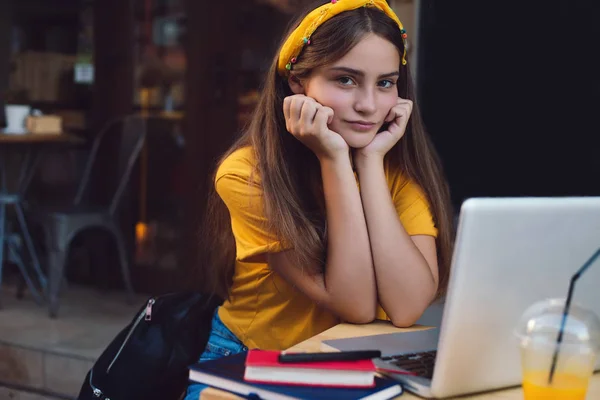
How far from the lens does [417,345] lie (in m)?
1.38

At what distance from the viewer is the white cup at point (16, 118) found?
4.55m

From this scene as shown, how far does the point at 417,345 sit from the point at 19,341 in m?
2.84

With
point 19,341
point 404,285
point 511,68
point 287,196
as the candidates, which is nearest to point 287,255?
point 287,196

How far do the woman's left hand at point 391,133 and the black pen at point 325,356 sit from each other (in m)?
0.66

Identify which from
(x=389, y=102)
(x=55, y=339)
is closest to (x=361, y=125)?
(x=389, y=102)

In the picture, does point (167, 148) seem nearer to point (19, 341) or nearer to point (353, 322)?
point (19, 341)

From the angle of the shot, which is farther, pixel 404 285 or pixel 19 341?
pixel 19 341

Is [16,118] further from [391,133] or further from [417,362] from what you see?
[417,362]

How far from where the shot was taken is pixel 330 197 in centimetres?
166

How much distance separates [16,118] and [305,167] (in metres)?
3.12

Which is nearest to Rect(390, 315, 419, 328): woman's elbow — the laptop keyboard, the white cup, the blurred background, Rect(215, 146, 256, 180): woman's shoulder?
the laptop keyboard

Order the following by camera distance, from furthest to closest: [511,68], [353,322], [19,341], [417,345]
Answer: [19,341]
[511,68]
[353,322]
[417,345]

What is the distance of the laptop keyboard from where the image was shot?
1.18 metres

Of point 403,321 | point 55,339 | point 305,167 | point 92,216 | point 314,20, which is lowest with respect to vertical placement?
point 55,339
